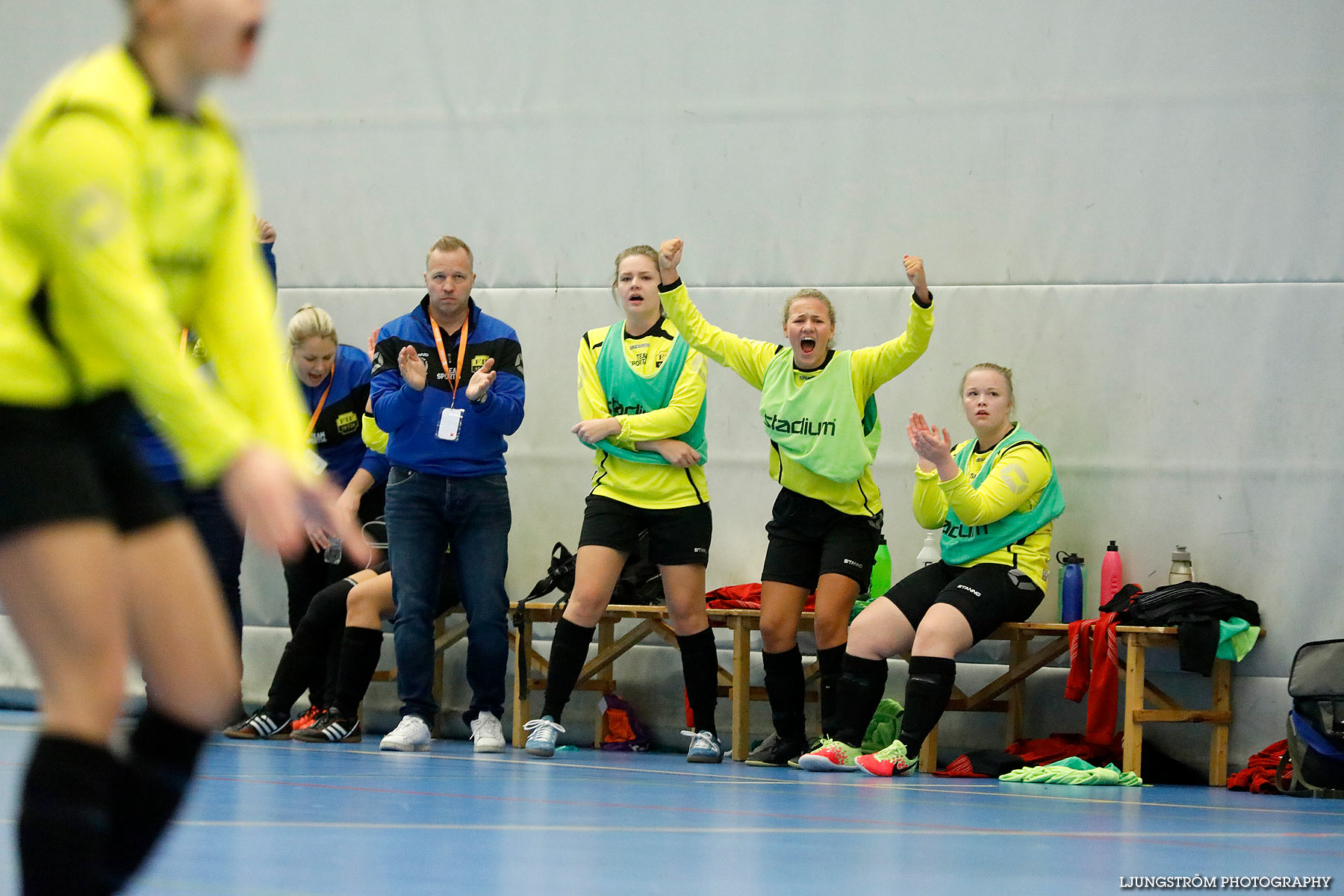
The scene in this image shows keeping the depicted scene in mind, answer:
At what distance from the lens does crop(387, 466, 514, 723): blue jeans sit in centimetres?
531

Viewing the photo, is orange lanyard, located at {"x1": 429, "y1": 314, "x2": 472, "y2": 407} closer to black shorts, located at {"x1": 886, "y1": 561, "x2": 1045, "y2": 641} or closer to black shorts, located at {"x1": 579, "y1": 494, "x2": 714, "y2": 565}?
black shorts, located at {"x1": 579, "y1": 494, "x2": 714, "y2": 565}

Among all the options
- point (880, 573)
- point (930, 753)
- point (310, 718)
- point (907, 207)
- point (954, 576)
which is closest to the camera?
point (954, 576)

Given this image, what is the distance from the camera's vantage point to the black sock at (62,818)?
1537 millimetres

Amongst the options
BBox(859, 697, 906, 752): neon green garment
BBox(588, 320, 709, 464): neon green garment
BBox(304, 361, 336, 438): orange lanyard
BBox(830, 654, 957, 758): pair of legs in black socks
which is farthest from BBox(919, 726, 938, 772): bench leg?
BBox(304, 361, 336, 438): orange lanyard

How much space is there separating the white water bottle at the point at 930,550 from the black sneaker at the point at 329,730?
2.35 m

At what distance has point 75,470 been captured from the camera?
1542 mm

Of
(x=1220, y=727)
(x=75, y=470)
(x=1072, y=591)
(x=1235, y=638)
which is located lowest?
(x=1220, y=727)

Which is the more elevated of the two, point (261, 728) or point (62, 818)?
point (62, 818)

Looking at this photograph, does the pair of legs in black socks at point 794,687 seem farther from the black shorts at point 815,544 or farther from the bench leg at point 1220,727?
the bench leg at point 1220,727

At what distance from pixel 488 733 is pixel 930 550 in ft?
6.21

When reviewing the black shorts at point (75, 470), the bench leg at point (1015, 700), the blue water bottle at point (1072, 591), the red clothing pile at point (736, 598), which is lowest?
the bench leg at point (1015, 700)

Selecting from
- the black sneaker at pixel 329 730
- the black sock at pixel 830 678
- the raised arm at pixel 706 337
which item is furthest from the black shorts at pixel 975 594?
the black sneaker at pixel 329 730

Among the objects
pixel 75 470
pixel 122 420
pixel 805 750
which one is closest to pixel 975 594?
pixel 805 750

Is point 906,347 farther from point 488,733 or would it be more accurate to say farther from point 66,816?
point 66,816
